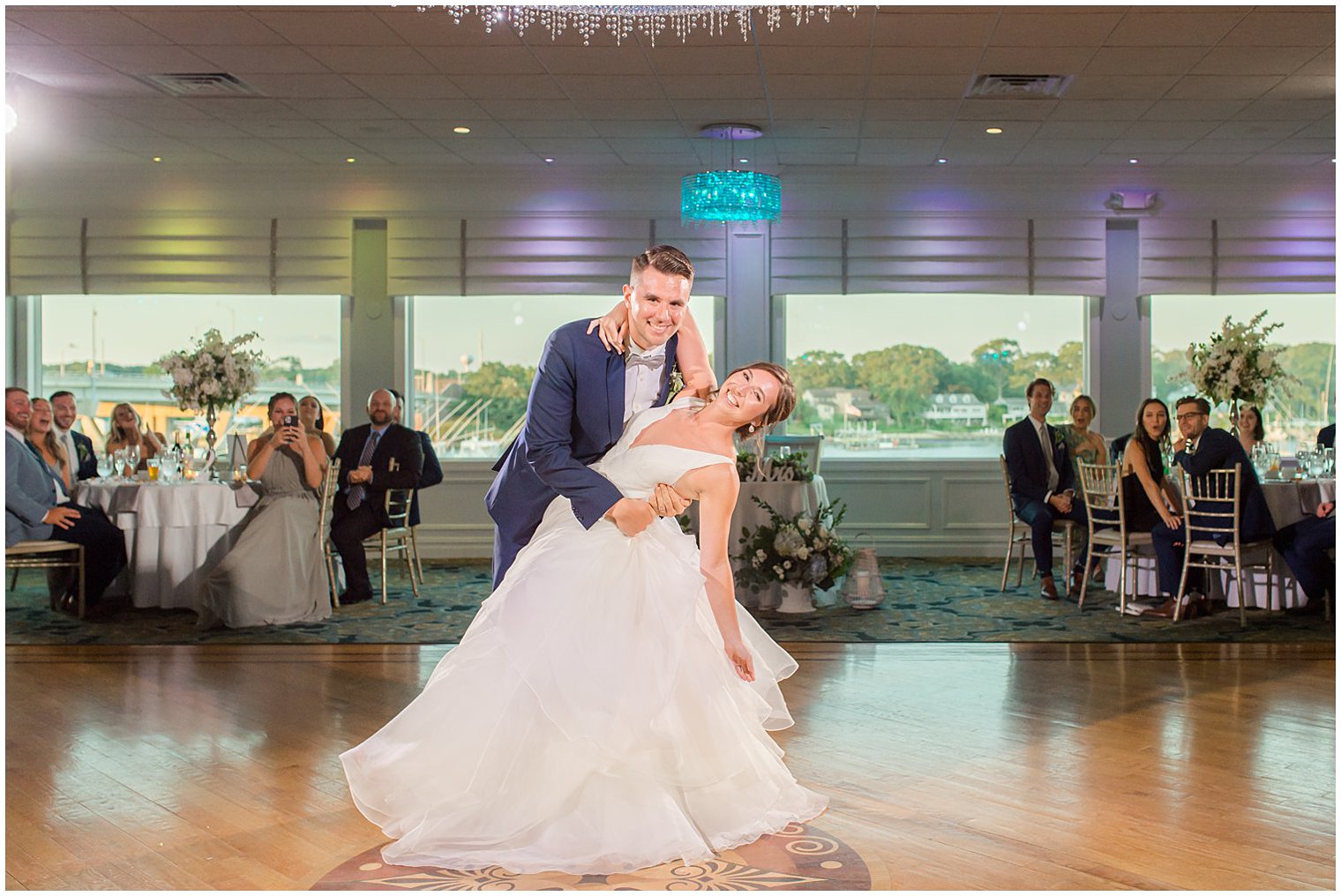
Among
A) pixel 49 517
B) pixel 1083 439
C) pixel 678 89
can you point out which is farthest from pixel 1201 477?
pixel 49 517

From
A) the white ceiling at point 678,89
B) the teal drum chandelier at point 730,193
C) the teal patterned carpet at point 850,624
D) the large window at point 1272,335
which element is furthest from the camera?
the large window at point 1272,335

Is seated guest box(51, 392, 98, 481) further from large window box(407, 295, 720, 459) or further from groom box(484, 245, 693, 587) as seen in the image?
groom box(484, 245, 693, 587)

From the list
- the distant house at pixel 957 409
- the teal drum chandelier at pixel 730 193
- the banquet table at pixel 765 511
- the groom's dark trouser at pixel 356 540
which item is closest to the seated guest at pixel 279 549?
the groom's dark trouser at pixel 356 540

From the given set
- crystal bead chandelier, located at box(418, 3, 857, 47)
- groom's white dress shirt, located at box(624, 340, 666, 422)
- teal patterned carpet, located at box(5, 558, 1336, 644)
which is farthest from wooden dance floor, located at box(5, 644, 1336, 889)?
crystal bead chandelier, located at box(418, 3, 857, 47)

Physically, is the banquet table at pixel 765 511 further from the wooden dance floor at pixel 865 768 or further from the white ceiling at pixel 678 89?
the white ceiling at pixel 678 89

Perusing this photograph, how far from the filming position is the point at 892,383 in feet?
36.2

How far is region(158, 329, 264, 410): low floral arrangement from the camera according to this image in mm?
8008

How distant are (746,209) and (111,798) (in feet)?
19.7

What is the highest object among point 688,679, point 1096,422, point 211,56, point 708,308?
point 211,56

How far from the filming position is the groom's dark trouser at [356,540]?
8.10 metres

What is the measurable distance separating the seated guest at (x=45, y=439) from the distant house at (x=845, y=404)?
5.91m

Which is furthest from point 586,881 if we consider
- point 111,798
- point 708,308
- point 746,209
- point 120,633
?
point 708,308

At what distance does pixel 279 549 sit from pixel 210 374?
4.97 ft

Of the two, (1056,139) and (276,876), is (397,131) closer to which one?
(1056,139)
